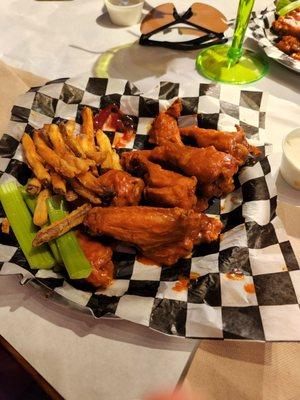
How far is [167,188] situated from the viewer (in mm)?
1871

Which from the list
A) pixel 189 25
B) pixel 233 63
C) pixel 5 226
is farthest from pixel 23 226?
pixel 189 25

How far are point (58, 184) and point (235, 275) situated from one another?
988 millimetres

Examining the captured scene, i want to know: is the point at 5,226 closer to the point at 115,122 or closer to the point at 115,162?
the point at 115,162

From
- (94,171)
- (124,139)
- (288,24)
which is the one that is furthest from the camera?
(288,24)

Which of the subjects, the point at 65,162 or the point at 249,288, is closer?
the point at 249,288

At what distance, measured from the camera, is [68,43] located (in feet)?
10.6

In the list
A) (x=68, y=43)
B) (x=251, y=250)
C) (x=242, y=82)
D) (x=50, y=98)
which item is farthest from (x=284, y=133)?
(x=68, y=43)

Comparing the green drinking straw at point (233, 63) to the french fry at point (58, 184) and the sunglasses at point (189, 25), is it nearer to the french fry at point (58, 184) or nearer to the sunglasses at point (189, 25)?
the sunglasses at point (189, 25)

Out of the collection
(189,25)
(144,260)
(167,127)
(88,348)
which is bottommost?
(88,348)

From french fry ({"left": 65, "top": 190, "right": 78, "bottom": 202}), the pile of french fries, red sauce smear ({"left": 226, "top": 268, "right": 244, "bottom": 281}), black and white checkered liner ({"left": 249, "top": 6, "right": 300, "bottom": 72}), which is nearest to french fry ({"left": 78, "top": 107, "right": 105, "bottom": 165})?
the pile of french fries

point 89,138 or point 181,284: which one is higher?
point 89,138

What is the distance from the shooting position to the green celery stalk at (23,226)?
1776 mm

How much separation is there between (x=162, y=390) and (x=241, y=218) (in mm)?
881

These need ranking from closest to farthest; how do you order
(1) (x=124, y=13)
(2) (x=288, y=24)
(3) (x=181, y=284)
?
1. (3) (x=181, y=284)
2. (2) (x=288, y=24)
3. (1) (x=124, y=13)
